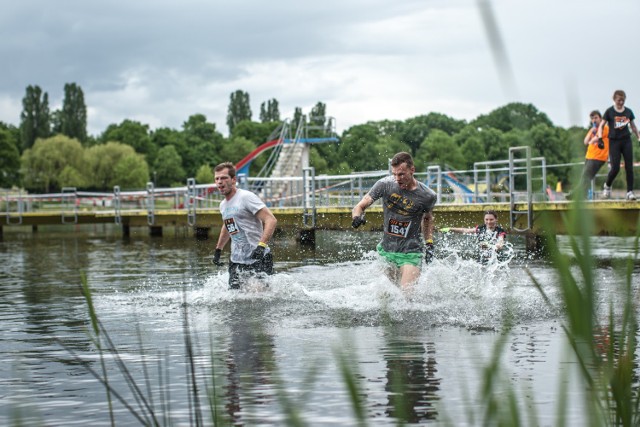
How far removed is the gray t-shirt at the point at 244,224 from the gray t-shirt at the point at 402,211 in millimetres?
1430

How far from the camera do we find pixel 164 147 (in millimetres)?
118312

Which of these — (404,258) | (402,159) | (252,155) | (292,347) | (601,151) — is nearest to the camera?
(292,347)

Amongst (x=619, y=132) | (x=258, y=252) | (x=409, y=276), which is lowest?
(x=409, y=276)

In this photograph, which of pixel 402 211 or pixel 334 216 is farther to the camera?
pixel 334 216

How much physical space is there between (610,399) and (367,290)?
886 cm

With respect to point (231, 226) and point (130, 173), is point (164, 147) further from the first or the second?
point (231, 226)

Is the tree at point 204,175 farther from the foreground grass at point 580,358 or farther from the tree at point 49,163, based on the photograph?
the foreground grass at point 580,358

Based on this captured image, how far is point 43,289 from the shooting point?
15.0m

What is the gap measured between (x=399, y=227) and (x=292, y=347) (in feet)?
9.20

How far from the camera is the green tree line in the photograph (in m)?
100

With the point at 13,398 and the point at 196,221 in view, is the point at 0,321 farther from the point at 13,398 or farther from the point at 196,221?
the point at 196,221

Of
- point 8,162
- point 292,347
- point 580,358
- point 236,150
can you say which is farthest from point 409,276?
point 236,150

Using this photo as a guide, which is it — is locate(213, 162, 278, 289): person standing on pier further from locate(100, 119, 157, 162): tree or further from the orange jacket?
locate(100, 119, 157, 162): tree

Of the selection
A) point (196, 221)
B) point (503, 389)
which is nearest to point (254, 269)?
point (503, 389)
